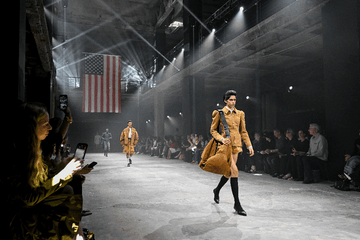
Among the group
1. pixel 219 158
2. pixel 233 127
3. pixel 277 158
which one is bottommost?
pixel 277 158

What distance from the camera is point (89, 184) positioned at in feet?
22.3

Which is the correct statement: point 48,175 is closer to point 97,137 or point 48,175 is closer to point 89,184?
point 89,184

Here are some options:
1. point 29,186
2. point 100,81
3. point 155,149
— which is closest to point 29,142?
point 29,186

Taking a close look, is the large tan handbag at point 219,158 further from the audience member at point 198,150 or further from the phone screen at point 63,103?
the audience member at point 198,150

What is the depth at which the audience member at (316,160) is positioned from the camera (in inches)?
273

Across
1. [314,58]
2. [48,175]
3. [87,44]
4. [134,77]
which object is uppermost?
[87,44]

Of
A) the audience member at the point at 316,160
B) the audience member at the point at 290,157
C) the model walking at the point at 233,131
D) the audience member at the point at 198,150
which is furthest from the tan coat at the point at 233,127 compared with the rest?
the audience member at the point at 198,150

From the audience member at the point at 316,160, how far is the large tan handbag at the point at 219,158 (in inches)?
147

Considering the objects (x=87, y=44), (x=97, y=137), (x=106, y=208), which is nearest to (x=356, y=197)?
(x=106, y=208)

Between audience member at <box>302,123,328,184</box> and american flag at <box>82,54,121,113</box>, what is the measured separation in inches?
441

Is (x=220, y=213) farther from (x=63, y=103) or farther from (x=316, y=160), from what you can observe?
(x=316, y=160)

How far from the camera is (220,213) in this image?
A: 4.02 m

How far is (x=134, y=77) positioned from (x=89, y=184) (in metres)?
21.7

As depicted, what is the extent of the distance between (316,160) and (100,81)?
39.9 feet
